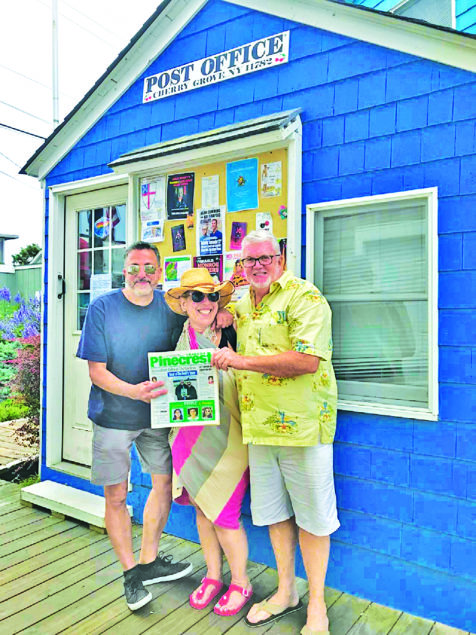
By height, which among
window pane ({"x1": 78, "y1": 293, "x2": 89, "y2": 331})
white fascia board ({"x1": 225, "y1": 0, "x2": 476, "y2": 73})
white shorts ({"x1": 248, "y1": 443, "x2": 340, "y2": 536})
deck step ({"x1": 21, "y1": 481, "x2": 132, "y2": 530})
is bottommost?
deck step ({"x1": 21, "y1": 481, "x2": 132, "y2": 530})

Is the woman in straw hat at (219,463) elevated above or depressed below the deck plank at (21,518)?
above

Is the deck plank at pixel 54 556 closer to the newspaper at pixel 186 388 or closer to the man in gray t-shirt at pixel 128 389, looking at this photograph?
the man in gray t-shirt at pixel 128 389

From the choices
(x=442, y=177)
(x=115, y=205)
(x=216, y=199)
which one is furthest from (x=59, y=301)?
(x=442, y=177)

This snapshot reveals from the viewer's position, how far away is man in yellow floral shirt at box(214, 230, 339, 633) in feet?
7.38

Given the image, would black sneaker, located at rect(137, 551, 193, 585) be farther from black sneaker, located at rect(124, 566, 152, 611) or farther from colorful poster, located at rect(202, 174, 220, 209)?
colorful poster, located at rect(202, 174, 220, 209)

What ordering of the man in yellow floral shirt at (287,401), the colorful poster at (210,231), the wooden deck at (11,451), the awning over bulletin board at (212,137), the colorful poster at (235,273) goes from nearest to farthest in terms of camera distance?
the man in yellow floral shirt at (287,401), the awning over bulletin board at (212,137), the colorful poster at (235,273), the colorful poster at (210,231), the wooden deck at (11,451)

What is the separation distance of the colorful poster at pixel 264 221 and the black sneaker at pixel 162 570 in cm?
198

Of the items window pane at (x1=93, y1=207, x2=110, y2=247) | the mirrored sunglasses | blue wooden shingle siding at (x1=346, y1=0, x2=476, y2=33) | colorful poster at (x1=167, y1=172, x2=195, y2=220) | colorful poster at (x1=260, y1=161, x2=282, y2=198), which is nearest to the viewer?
the mirrored sunglasses

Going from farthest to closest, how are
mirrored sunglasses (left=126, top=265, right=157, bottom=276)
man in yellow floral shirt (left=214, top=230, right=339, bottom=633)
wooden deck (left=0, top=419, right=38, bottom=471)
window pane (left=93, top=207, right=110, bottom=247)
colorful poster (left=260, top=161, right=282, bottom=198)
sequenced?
wooden deck (left=0, top=419, right=38, bottom=471), window pane (left=93, top=207, right=110, bottom=247), colorful poster (left=260, top=161, right=282, bottom=198), mirrored sunglasses (left=126, top=265, right=157, bottom=276), man in yellow floral shirt (left=214, top=230, right=339, bottom=633)

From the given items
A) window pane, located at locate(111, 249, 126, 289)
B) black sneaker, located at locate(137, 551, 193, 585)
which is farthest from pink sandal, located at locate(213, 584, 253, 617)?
window pane, located at locate(111, 249, 126, 289)

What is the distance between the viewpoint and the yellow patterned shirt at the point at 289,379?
2250mm

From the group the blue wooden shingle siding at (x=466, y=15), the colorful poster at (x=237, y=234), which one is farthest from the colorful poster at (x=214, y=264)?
the blue wooden shingle siding at (x=466, y=15)

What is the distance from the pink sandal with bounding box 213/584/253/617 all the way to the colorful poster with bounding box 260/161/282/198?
212 centimetres

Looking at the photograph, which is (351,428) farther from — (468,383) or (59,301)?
(59,301)
